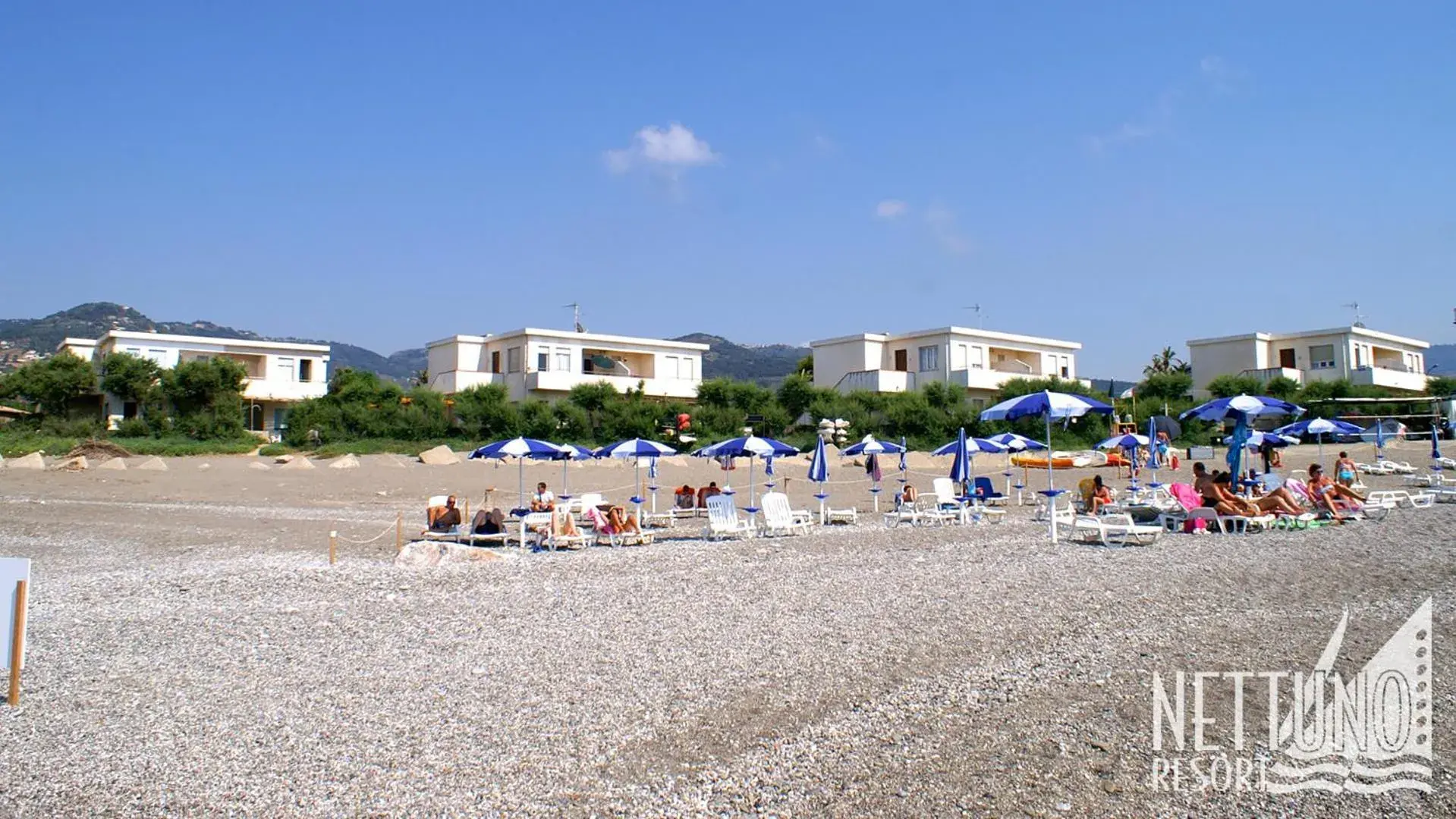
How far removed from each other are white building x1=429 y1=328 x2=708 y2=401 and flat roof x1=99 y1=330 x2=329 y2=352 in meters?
5.77

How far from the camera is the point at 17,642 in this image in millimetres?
5953

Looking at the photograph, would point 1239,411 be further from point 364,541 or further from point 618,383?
point 618,383

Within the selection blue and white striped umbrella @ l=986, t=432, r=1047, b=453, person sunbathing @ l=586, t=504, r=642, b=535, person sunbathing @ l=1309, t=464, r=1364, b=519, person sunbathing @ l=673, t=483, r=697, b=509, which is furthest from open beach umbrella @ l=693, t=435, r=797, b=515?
person sunbathing @ l=1309, t=464, r=1364, b=519

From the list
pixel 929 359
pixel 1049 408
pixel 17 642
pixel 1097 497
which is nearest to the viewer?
pixel 17 642

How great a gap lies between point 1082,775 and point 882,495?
63.2 feet

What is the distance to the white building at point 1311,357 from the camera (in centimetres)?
4831

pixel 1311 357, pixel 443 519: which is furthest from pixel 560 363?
pixel 1311 357

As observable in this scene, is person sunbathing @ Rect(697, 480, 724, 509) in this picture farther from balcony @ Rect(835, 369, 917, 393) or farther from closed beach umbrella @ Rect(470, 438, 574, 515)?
balcony @ Rect(835, 369, 917, 393)

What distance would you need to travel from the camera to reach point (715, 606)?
28.6 feet

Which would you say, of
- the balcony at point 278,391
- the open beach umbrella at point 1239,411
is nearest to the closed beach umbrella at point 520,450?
the open beach umbrella at point 1239,411

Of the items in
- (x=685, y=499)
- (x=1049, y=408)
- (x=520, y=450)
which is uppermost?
(x=1049, y=408)

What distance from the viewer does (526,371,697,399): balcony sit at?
43.0 meters

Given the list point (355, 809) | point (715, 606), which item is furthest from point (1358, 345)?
point (355, 809)

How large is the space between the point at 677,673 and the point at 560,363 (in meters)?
38.7
